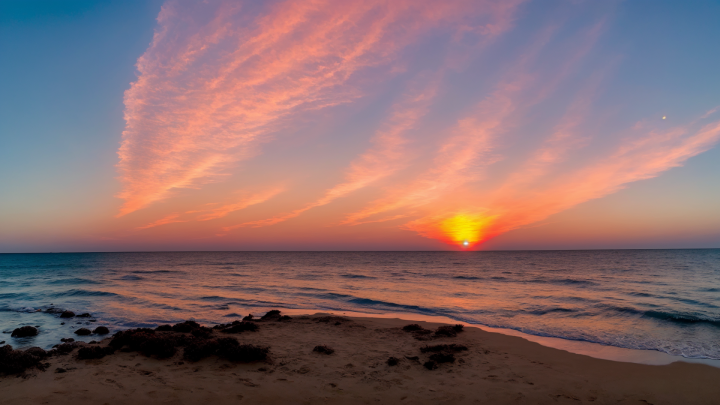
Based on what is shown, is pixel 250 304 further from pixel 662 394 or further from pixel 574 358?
pixel 662 394

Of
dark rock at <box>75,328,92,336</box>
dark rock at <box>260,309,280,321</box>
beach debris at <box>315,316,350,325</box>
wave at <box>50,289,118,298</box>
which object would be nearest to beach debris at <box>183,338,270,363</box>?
beach debris at <box>315,316,350,325</box>

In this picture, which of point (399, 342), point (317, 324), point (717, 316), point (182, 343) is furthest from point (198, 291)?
point (717, 316)

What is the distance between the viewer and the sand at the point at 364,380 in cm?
938

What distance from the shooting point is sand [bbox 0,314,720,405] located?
9.38 metres

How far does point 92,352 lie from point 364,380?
9884 millimetres

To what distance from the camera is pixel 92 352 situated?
1230 cm

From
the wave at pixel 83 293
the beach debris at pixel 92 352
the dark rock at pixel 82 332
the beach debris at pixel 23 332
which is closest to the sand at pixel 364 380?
the beach debris at pixel 92 352

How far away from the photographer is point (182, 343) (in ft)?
44.3

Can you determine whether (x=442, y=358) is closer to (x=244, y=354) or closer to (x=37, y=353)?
(x=244, y=354)

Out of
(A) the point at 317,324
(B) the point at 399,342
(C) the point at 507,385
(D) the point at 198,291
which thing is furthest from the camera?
(D) the point at 198,291

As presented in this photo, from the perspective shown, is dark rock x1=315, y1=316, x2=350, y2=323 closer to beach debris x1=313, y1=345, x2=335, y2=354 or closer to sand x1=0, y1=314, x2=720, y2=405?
sand x1=0, y1=314, x2=720, y2=405

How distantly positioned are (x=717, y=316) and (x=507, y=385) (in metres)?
21.2

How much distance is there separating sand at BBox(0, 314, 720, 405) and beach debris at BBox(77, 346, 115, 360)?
252 mm

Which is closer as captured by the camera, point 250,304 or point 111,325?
point 111,325
